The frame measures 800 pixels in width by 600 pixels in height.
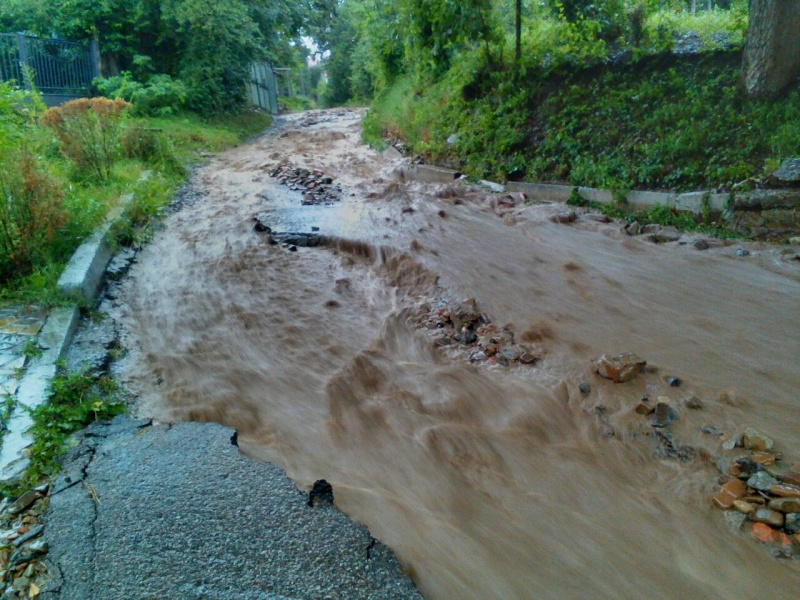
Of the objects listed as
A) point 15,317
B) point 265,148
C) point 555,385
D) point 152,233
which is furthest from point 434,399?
point 265,148

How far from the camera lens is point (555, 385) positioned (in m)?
4.12

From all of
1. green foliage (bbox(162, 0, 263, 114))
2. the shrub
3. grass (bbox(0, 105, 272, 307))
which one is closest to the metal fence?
green foliage (bbox(162, 0, 263, 114))

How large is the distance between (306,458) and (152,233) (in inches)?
220

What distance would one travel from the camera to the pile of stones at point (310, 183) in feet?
31.4

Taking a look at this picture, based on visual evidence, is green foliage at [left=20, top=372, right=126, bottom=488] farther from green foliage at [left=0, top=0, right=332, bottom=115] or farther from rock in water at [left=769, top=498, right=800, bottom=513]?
green foliage at [left=0, top=0, right=332, bottom=115]

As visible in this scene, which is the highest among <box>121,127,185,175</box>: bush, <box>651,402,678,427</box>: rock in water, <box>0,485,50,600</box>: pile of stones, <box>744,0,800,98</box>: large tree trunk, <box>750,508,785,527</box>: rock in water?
<box>744,0,800,98</box>: large tree trunk

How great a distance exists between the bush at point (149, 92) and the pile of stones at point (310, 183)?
6.07 m

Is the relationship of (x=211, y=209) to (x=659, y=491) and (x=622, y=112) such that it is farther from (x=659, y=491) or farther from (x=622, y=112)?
(x=659, y=491)

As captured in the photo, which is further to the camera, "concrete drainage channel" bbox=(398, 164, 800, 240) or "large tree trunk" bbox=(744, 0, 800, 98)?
"large tree trunk" bbox=(744, 0, 800, 98)

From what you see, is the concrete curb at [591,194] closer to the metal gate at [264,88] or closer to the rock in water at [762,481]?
the rock in water at [762,481]

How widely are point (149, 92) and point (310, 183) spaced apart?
8443 millimetres

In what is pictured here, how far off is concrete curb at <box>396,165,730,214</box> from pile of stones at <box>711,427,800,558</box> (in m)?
4.34

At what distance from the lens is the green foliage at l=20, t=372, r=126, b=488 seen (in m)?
3.10

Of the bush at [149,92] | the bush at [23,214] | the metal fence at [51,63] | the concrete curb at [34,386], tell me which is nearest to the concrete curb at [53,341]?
the concrete curb at [34,386]
